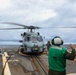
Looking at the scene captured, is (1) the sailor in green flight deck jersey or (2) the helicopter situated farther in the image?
(2) the helicopter

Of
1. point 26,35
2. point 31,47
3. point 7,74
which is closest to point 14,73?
point 7,74

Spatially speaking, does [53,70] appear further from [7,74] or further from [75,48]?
[7,74]

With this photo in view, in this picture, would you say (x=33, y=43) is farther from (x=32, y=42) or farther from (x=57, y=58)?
(x=57, y=58)

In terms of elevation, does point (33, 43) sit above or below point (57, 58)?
below

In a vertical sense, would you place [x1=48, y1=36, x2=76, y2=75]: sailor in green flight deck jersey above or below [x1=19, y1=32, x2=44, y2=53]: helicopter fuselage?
above

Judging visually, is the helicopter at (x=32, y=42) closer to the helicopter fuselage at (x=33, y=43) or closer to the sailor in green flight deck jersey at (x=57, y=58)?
the helicopter fuselage at (x=33, y=43)

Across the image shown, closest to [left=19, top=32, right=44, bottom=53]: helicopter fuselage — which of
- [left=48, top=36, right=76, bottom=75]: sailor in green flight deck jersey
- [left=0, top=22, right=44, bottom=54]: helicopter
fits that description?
[left=0, top=22, right=44, bottom=54]: helicopter

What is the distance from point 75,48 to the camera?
19.4 ft

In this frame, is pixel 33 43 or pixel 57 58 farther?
pixel 33 43

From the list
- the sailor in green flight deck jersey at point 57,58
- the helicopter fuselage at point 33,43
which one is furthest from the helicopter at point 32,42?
the sailor in green flight deck jersey at point 57,58

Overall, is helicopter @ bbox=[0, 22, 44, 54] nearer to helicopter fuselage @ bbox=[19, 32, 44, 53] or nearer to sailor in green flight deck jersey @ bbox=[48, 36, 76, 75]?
helicopter fuselage @ bbox=[19, 32, 44, 53]

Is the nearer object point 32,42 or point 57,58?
point 57,58

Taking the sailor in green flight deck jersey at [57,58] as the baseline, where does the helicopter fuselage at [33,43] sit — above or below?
below

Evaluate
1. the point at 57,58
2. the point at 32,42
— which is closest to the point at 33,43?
the point at 32,42
